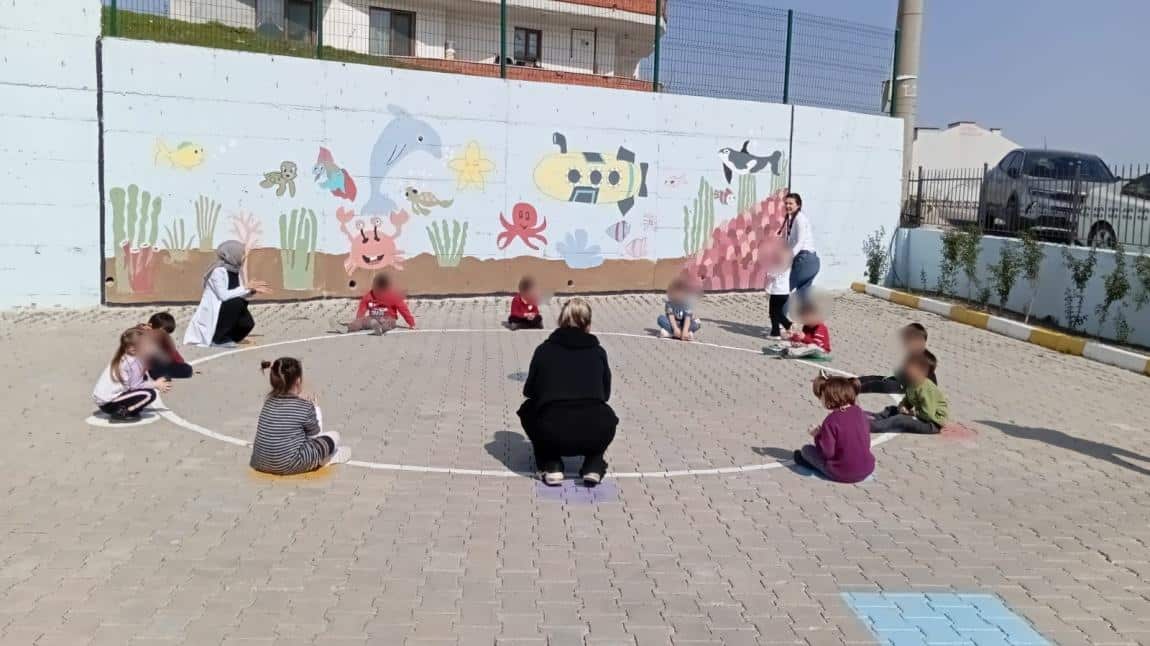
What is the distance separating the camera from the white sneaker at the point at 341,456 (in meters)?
6.78

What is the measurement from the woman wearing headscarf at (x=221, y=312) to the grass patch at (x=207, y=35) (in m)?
3.59

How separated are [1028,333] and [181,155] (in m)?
12.0

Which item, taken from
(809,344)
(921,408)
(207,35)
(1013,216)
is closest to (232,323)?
(207,35)

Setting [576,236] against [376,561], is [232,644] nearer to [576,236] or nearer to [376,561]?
[376,561]

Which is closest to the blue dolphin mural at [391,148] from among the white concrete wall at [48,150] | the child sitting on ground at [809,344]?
the white concrete wall at [48,150]

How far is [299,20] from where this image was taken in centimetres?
1605

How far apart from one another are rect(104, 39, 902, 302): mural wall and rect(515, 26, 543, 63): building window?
534cm

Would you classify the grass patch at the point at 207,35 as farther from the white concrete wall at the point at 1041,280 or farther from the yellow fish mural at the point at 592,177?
the white concrete wall at the point at 1041,280

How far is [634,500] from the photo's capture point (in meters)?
6.27

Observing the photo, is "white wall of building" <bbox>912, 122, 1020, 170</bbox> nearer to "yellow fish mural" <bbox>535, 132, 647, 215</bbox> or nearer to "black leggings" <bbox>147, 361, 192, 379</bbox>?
"yellow fish mural" <bbox>535, 132, 647, 215</bbox>

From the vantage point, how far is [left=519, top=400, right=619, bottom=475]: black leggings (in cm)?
627

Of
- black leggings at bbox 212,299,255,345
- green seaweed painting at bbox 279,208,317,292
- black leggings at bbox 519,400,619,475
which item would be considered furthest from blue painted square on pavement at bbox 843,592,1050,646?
green seaweed painting at bbox 279,208,317,292

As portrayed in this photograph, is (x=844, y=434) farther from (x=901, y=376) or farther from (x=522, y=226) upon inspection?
(x=522, y=226)

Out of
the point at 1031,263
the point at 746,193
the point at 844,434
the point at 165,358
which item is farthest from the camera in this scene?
the point at 746,193
